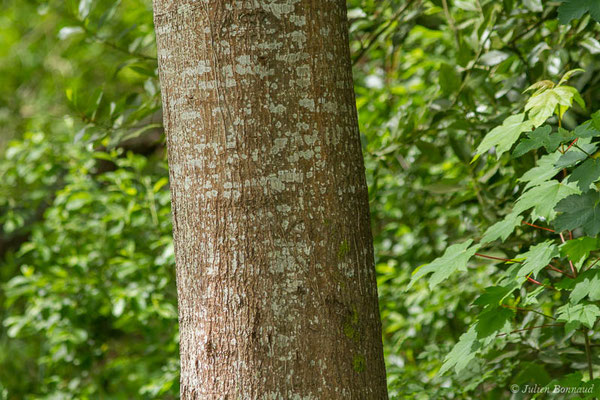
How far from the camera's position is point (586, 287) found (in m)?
1.24

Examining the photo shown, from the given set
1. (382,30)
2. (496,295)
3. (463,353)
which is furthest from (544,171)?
(382,30)

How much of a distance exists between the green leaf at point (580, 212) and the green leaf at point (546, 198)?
0.04 metres

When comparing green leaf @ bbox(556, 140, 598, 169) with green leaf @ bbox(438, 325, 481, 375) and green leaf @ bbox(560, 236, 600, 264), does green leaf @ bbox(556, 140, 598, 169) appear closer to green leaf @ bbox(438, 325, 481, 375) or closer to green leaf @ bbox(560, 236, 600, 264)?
green leaf @ bbox(560, 236, 600, 264)

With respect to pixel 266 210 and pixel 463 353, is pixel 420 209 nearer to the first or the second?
pixel 463 353

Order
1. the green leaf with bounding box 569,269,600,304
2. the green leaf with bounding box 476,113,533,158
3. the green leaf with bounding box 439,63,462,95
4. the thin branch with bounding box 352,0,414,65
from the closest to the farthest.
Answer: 1. the green leaf with bounding box 569,269,600,304
2. the green leaf with bounding box 476,113,533,158
3. the green leaf with bounding box 439,63,462,95
4. the thin branch with bounding box 352,0,414,65

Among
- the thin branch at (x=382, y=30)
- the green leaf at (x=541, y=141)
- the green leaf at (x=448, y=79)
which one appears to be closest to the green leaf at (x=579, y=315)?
the green leaf at (x=541, y=141)

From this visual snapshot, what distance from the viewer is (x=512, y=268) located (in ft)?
4.43

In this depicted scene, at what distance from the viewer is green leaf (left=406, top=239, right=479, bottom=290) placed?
4.22 feet

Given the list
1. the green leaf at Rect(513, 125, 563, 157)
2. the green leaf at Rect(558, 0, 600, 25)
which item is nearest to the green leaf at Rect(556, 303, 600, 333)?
the green leaf at Rect(513, 125, 563, 157)

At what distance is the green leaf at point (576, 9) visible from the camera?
1193 millimetres

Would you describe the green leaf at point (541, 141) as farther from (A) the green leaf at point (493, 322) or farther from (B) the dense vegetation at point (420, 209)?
(A) the green leaf at point (493, 322)

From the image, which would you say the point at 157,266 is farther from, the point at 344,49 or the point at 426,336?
the point at 344,49

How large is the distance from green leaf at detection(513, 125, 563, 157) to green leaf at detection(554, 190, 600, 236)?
11 cm

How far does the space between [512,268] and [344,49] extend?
0.60m
